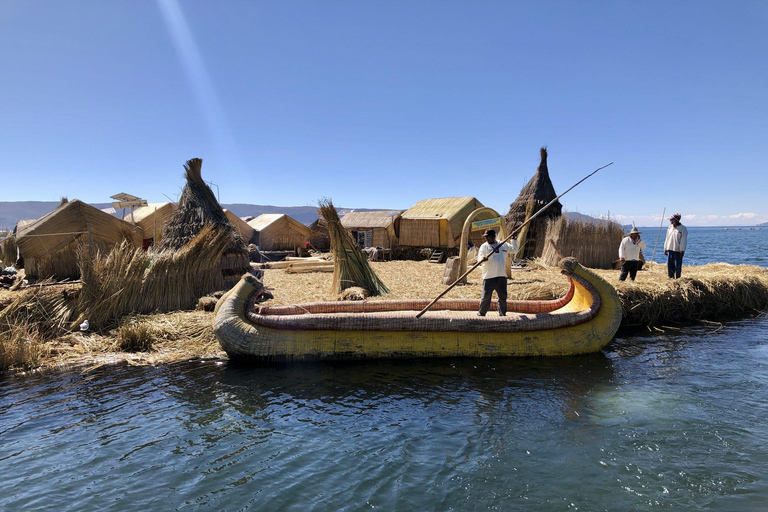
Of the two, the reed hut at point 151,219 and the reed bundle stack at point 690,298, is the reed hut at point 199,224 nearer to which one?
the reed bundle stack at point 690,298

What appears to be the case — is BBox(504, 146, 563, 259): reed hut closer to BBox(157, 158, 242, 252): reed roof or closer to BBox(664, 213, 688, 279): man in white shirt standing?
BBox(664, 213, 688, 279): man in white shirt standing

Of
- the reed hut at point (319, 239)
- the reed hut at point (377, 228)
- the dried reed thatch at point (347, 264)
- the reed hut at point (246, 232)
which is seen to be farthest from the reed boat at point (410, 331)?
the reed hut at point (319, 239)

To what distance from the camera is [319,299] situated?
9.95 meters

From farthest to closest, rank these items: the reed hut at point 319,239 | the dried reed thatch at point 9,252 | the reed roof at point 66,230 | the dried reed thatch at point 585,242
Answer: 1. the reed hut at point 319,239
2. the dried reed thatch at point 585,242
3. the dried reed thatch at point 9,252
4. the reed roof at point 66,230

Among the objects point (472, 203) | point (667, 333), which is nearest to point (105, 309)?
point (667, 333)

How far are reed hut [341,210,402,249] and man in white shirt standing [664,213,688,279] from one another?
540 inches

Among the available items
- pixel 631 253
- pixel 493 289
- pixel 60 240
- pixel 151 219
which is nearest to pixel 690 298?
pixel 631 253

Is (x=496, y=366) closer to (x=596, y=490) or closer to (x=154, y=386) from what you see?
(x=596, y=490)

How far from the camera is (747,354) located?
7.70 meters

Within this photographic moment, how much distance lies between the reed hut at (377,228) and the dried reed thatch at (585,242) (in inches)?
351

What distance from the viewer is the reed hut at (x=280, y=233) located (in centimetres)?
2597

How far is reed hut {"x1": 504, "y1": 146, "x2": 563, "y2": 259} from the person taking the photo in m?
18.1

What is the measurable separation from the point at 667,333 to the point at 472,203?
45.3 ft

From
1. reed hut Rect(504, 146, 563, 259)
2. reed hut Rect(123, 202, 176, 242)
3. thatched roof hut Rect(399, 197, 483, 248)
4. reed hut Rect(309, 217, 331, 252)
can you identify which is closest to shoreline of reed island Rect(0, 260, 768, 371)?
reed hut Rect(504, 146, 563, 259)
